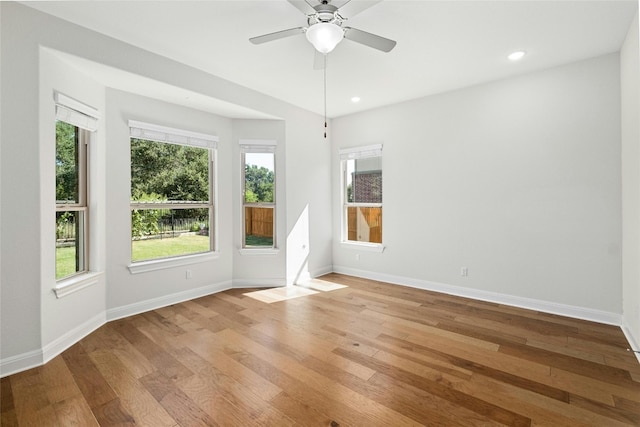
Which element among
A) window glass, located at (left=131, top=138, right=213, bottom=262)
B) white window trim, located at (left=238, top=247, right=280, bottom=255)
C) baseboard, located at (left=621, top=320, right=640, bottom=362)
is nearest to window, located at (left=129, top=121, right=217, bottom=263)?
window glass, located at (left=131, top=138, right=213, bottom=262)

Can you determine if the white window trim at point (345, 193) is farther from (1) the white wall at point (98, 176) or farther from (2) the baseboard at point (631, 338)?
(2) the baseboard at point (631, 338)

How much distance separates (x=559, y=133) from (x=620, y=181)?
29.8 inches

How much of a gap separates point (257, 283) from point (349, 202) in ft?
7.10

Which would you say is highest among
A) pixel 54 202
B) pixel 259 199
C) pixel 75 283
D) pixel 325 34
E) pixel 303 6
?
pixel 303 6

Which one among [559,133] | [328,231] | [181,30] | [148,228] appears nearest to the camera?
[181,30]

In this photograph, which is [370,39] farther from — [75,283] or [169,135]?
[75,283]

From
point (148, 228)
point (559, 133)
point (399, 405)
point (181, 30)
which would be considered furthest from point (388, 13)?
point (148, 228)

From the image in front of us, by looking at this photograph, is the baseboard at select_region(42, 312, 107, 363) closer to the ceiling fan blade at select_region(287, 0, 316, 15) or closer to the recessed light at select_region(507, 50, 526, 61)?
the ceiling fan blade at select_region(287, 0, 316, 15)

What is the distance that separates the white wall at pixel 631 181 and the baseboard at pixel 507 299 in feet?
0.68

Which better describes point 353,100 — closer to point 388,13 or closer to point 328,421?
point 388,13

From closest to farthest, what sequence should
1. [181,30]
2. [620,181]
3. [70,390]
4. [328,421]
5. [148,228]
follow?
[328,421]
[70,390]
[181,30]
[620,181]
[148,228]

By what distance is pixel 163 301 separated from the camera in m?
3.81

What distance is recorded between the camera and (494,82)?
12.5ft

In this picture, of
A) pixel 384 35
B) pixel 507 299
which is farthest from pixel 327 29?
pixel 507 299
